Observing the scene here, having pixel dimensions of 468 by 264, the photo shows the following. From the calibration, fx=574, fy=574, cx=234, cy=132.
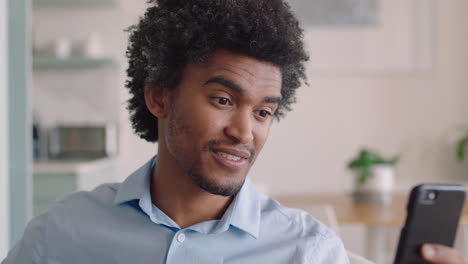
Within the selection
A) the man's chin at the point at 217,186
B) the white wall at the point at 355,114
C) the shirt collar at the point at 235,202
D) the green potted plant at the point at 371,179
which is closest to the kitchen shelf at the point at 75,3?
the white wall at the point at 355,114

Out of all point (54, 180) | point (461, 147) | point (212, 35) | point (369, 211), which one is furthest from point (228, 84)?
point (461, 147)

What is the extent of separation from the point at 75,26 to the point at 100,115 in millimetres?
600

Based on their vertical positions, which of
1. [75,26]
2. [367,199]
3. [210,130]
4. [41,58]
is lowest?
[367,199]

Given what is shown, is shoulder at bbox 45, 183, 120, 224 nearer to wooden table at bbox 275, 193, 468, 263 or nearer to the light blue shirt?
the light blue shirt

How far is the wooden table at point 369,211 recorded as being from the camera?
2203 millimetres

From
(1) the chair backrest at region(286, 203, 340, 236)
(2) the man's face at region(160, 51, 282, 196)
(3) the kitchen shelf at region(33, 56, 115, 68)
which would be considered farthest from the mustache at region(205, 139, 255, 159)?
(3) the kitchen shelf at region(33, 56, 115, 68)

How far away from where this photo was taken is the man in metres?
1.11

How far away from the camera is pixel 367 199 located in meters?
2.67

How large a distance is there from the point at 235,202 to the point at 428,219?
16.7 inches

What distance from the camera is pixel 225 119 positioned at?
3.64 ft

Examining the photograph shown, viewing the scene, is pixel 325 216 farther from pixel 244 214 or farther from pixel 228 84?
pixel 228 84

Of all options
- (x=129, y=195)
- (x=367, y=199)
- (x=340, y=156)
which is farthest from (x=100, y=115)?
(x=129, y=195)

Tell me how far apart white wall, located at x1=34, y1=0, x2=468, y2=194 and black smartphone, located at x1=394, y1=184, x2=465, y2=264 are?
246cm

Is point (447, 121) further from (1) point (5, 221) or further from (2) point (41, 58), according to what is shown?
(1) point (5, 221)
